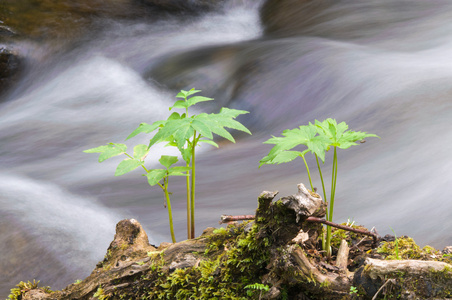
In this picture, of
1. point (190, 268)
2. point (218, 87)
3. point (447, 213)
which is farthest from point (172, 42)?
point (190, 268)

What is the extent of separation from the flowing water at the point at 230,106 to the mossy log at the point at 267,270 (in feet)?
4.75

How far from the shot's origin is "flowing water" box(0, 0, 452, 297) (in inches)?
122

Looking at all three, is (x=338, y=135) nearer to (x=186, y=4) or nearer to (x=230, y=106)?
(x=230, y=106)

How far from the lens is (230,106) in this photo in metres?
5.30

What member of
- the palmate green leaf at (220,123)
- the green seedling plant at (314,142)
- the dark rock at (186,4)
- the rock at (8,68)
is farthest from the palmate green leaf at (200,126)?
the dark rock at (186,4)

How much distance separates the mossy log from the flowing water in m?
1.45

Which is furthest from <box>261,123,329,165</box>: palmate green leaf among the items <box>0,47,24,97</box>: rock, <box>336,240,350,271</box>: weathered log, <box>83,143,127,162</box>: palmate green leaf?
<box>0,47,24,97</box>: rock

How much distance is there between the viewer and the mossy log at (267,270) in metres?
1.17

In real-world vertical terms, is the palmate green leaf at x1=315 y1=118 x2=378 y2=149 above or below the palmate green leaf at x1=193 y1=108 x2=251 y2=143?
below

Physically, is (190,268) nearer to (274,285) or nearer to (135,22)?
(274,285)

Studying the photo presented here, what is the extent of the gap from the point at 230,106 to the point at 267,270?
4044 mm

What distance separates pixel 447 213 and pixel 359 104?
1844mm

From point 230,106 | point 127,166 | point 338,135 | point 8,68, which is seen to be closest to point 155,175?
point 127,166

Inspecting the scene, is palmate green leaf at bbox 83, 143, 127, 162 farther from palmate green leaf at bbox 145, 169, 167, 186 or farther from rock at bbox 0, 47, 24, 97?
rock at bbox 0, 47, 24, 97
